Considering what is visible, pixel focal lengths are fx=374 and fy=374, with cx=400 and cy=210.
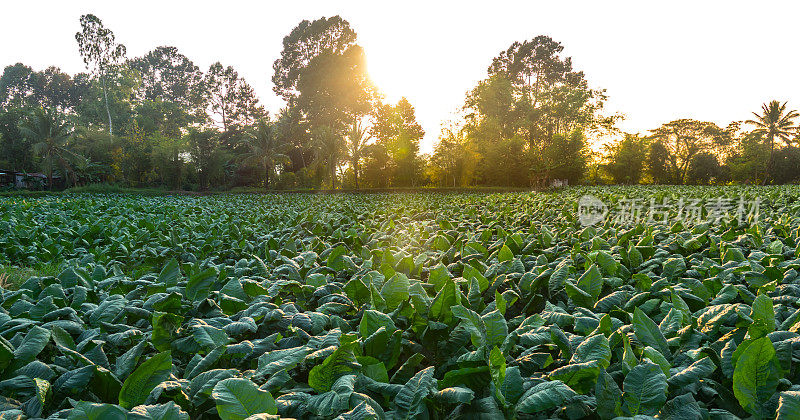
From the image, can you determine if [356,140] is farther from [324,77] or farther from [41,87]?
[41,87]

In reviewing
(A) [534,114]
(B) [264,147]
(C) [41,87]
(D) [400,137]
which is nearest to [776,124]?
(A) [534,114]

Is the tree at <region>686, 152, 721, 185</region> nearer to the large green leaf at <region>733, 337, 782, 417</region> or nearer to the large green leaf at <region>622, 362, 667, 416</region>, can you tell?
the large green leaf at <region>733, 337, 782, 417</region>

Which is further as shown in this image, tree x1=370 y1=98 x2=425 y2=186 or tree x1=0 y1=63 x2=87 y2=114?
tree x1=0 y1=63 x2=87 y2=114

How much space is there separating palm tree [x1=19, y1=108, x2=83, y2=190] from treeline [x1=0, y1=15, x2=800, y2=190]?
122 mm

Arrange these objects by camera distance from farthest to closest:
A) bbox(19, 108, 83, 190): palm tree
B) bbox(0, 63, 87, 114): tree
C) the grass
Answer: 1. bbox(0, 63, 87, 114): tree
2. bbox(19, 108, 83, 190): palm tree
3. the grass

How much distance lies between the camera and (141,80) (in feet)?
202

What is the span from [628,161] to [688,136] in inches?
844

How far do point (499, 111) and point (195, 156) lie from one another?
36886 millimetres

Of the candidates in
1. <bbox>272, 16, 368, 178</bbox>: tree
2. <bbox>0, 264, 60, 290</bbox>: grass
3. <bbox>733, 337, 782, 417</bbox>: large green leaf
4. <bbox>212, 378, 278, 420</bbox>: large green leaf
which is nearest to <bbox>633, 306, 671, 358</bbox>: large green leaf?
<bbox>733, 337, 782, 417</bbox>: large green leaf

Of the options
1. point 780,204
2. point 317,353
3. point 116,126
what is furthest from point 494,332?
point 116,126

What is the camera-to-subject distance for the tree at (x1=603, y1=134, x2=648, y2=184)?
5044 centimetres

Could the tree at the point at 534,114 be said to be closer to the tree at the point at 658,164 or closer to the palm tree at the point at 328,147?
the tree at the point at 658,164

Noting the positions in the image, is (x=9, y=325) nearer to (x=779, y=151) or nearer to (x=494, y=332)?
(x=494, y=332)

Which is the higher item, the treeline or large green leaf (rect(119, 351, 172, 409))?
the treeline
